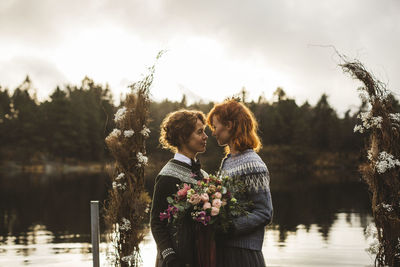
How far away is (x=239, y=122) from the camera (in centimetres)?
318

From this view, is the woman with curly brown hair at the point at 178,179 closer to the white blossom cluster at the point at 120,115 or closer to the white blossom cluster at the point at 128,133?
the white blossom cluster at the point at 128,133

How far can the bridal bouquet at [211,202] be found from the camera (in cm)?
288

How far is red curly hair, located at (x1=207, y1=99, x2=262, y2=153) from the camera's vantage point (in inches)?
126

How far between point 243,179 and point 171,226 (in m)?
0.62

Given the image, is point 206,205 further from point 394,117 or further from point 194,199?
point 394,117

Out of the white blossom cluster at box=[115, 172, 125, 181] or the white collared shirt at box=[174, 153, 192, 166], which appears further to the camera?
the white blossom cluster at box=[115, 172, 125, 181]

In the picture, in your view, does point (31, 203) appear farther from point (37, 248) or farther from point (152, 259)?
point (152, 259)

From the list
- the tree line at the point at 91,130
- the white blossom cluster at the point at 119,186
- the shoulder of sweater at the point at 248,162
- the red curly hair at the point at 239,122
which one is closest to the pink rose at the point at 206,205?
the shoulder of sweater at the point at 248,162

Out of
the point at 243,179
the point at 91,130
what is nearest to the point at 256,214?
the point at 243,179

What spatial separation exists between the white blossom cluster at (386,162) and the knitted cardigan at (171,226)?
3293 mm

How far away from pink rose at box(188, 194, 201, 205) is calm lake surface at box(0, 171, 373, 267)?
367 cm

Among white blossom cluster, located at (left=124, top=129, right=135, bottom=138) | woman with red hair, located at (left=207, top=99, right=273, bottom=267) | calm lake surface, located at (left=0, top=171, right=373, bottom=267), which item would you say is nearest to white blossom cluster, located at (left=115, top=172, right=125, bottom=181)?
white blossom cluster, located at (left=124, top=129, right=135, bottom=138)

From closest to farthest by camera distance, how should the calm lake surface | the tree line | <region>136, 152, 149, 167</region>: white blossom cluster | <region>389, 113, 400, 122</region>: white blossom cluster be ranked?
1. <region>389, 113, 400, 122</region>: white blossom cluster
2. <region>136, 152, 149, 167</region>: white blossom cluster
3. the calm lake surface
4. the tree line

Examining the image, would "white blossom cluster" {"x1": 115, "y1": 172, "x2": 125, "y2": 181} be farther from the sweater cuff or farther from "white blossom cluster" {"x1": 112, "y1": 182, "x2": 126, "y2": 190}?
the sweater cuff
